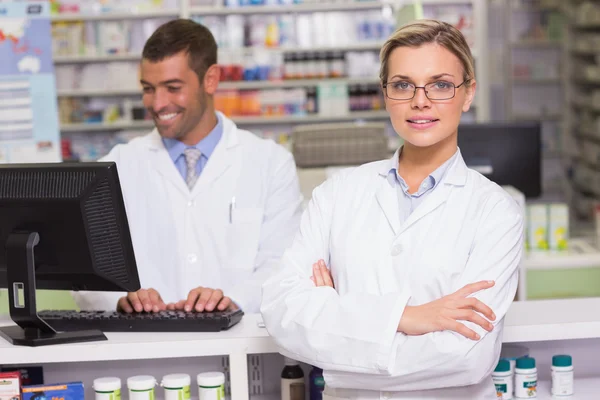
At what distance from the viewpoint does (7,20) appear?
402cm

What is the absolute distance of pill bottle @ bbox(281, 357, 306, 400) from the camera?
2201 millimetres

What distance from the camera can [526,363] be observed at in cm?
218

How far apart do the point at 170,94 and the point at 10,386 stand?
113cm

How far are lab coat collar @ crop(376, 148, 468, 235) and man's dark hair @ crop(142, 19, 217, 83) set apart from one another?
1.14 m

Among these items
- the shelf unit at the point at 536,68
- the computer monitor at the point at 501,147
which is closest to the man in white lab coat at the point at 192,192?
the computer monitor at the point at 501,147

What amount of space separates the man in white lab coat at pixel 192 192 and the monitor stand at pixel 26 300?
69 cm

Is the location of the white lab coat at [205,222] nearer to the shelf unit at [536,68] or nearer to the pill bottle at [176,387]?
the pill bottle at [176,387]

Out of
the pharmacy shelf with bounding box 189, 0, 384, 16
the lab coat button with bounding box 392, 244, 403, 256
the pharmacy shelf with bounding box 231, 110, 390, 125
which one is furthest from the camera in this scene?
the pharmacy shelf with bounding box 231, 110, 390, 125

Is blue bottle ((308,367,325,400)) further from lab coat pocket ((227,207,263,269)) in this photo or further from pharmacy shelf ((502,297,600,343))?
lab coat pocket ((227,207,263,269))

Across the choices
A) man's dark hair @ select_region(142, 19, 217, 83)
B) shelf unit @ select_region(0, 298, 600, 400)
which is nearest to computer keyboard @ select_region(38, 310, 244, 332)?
shelf unit @ select_region(0, 298, 600, 400)

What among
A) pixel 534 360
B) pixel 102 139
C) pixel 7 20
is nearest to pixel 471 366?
pixel 534 360

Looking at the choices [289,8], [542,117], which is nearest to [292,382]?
[289,8]

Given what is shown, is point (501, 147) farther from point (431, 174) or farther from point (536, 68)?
point (536, 68)

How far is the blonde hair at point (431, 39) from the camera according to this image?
1.91 meters
